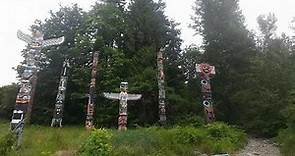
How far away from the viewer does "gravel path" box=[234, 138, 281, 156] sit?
16562 mm

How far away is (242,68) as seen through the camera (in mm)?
25688

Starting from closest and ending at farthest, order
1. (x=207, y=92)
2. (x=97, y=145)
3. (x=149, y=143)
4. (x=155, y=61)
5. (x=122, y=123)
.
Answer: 1. (x=97, y=145)
2. (x=149, y=143)
3. (x=122, y=123)
4. (x=207, y=92)
5. (x=155, y=61)

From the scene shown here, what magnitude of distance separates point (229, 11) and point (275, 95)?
367 inches

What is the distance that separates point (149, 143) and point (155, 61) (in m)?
12.5

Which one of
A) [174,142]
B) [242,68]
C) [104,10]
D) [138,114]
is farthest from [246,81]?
[104,10]

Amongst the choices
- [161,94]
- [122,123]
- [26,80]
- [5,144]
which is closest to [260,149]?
[161,94]

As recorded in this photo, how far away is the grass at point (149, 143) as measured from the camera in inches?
535

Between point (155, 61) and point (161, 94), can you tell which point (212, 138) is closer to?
point (161, 94)

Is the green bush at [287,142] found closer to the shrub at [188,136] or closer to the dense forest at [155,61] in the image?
the shrub at [188,136]

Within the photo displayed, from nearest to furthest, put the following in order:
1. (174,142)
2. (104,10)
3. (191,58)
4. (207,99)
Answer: (174,142)
(207,99)
(191,58)
(104,10)

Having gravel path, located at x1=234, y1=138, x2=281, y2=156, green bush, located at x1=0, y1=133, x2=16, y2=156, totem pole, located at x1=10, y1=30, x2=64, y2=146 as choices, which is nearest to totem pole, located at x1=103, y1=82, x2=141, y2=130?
totem pole, located at x1=10, y1=30, x2=64, y2=146

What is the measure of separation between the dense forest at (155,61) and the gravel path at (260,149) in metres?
1.47

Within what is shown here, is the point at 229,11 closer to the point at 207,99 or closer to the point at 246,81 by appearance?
the point at 246,81

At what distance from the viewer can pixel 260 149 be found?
17.9m
